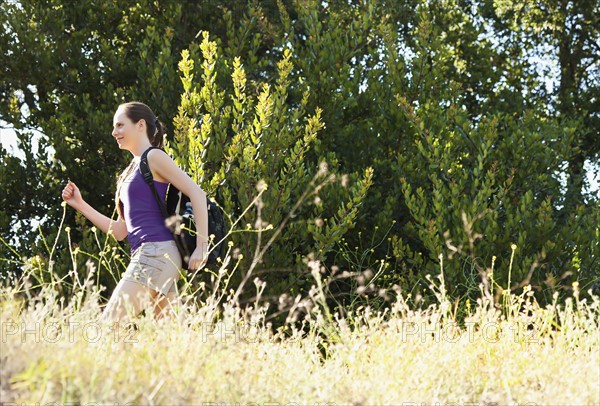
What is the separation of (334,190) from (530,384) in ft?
14.6

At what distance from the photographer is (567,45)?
1527cm

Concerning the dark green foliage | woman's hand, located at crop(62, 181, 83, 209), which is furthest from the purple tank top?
the dark green foliage

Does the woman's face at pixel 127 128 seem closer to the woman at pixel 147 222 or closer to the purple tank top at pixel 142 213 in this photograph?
the woman at pixel 147 222

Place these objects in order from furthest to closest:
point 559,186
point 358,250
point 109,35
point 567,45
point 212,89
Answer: point 567,45
point 109,35
point 559,186
point 358,250
point 212,89

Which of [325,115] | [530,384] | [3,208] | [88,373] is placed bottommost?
[530,384]

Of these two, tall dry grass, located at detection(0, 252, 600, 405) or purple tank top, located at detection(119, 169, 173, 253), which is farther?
purple tank top, located at detection(119, 169, 173, 253)

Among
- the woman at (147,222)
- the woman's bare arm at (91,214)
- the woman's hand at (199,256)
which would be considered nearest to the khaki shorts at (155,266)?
the woman at (147,222)

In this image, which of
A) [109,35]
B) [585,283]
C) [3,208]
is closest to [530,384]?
[585,283]

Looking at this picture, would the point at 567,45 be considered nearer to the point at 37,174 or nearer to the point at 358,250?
the point at 358,250

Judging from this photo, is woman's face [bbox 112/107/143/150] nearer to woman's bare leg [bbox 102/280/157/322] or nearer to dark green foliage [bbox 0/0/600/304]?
woman's bare leg [bbox 102/280/157/322]

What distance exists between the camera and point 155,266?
5.12m

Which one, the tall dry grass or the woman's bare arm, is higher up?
the woman's bare arm

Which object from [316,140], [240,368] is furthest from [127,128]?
[316,140]

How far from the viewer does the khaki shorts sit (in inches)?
200
